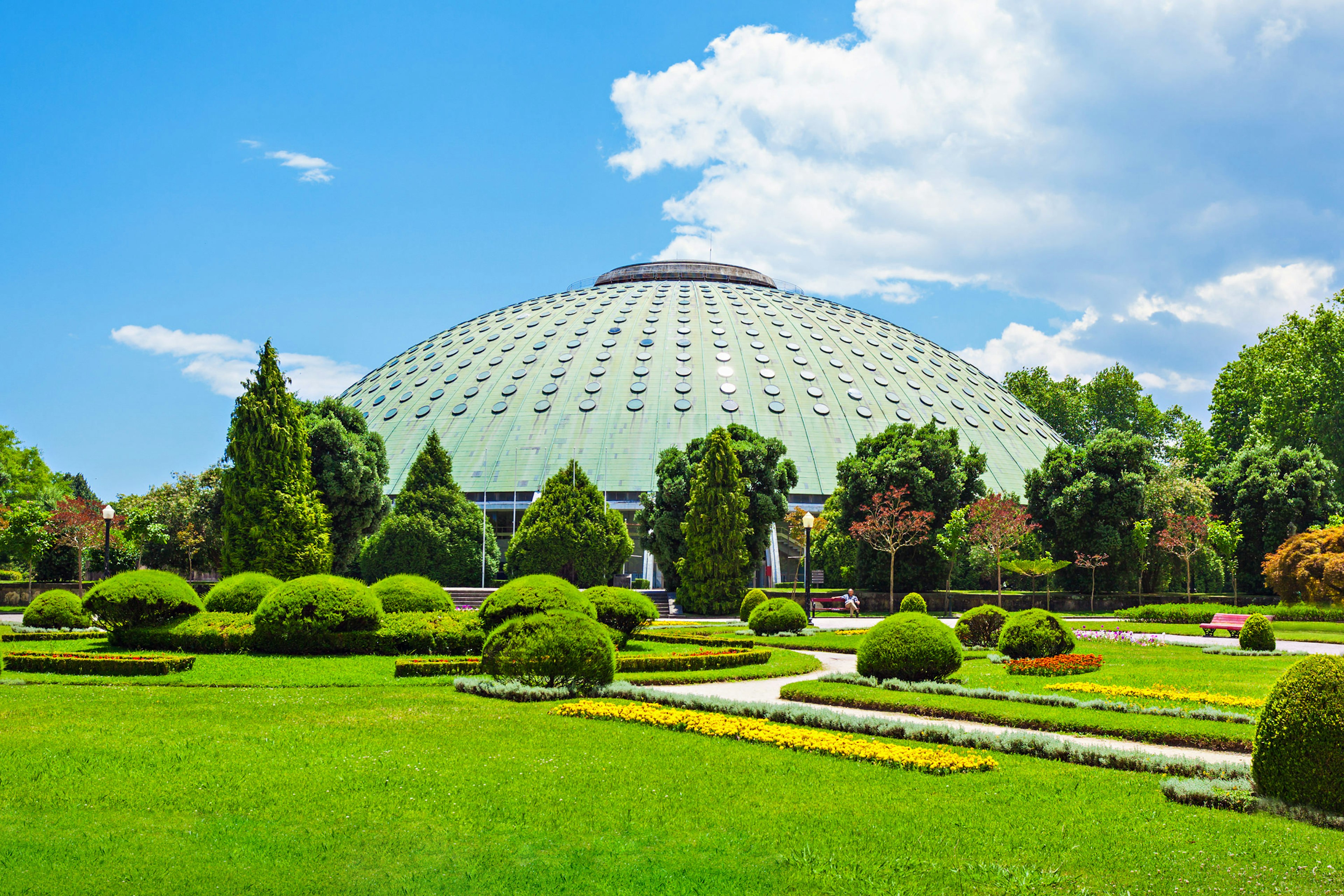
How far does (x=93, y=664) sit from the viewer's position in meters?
16.6

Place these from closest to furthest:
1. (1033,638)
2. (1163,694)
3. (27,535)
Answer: (1163,694) < (1033,638) < (27,535)

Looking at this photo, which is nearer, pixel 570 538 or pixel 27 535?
pixel 27 535

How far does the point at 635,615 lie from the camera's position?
23469 millimetres

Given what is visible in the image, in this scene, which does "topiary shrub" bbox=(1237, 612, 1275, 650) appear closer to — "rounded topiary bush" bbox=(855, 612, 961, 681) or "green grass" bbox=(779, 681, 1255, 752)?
"rounded topiary bush" bbox=(855, 612, 961, 681)

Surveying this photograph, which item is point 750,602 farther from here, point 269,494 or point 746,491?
point 269,494

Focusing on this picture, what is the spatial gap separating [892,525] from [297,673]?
3176cm

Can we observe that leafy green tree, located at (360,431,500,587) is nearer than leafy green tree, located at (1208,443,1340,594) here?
Yes

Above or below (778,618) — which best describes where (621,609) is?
above

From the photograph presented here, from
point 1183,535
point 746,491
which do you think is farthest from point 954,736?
point 1183,535

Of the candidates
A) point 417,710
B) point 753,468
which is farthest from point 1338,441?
point 417,710

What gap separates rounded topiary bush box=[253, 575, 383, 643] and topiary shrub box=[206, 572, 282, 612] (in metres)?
3.14

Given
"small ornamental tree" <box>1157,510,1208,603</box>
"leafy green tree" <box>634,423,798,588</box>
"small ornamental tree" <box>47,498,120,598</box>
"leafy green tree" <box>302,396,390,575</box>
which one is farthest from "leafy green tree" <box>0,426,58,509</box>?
"small ornamental tree" <box>1157,510,1208,603</box>

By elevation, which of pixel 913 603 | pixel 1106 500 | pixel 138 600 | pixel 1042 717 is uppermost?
pixel 1106 500

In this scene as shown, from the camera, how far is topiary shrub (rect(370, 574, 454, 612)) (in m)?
22.6
